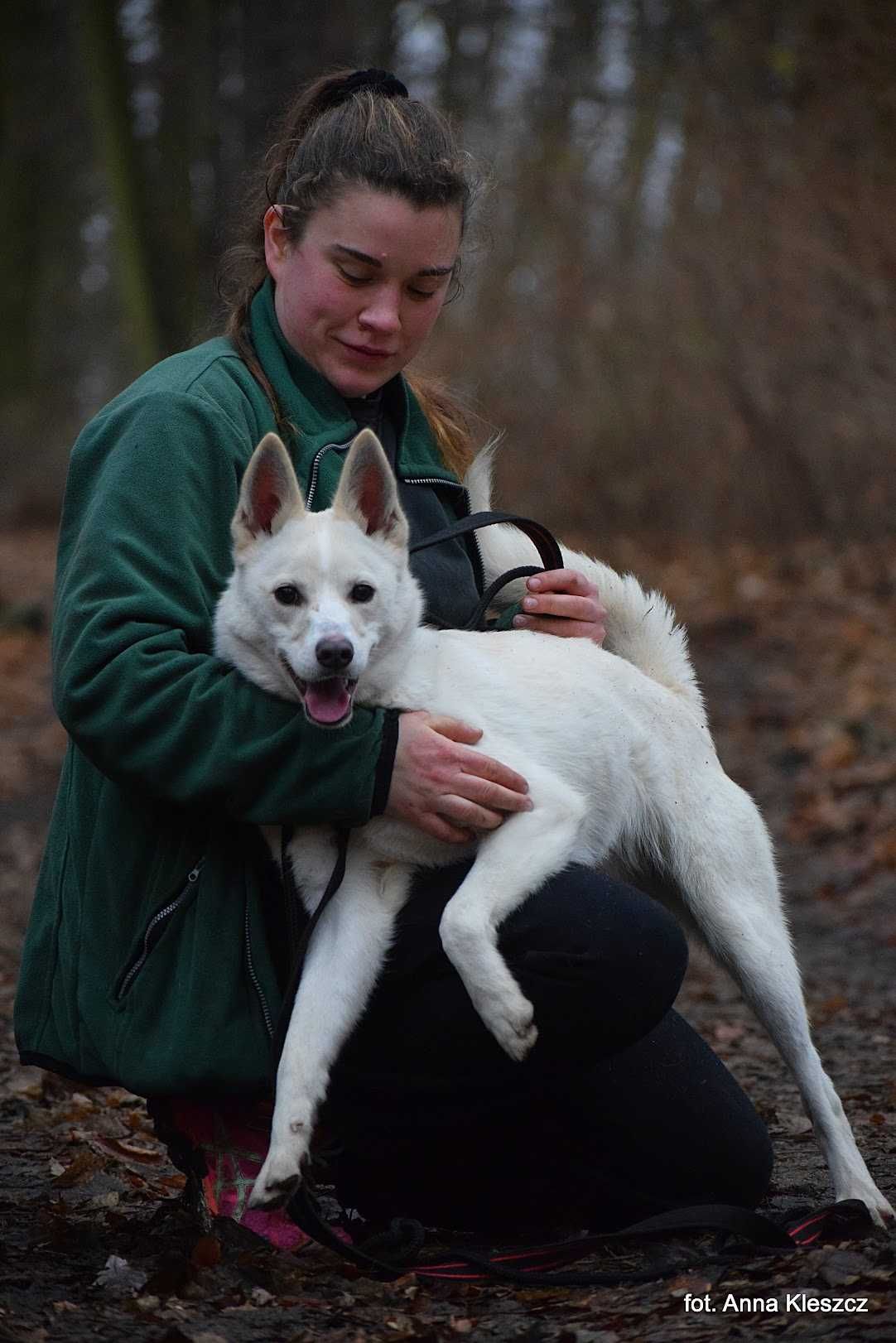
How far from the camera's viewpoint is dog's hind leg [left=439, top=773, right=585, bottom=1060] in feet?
8.04

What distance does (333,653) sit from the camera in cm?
245

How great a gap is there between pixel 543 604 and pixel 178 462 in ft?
2.68

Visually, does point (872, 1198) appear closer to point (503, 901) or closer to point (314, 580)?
point (503, 901)

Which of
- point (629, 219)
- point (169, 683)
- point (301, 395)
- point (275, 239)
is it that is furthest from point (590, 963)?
point (629, 219)

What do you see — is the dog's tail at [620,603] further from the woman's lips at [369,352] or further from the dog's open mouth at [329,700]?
the dog's open mouth at [329,700]

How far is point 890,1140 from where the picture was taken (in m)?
3.12

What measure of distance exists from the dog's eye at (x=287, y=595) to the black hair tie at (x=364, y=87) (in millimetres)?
1045

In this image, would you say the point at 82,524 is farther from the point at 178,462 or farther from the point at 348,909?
the point at 348,909

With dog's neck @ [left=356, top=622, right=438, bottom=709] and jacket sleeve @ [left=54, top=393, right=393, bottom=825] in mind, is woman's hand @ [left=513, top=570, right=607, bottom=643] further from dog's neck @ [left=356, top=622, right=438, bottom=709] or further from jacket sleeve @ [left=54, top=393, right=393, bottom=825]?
jacket sleeve @ [left=54, top=393, right=393, bottom=825]

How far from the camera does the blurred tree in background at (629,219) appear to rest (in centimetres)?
960

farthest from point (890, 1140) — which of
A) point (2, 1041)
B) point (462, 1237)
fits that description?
point (2, 1041)

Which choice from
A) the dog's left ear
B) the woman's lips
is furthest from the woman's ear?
the dog's left ear

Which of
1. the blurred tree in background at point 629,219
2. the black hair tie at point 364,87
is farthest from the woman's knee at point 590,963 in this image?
the blurred tree in background at point 629,219

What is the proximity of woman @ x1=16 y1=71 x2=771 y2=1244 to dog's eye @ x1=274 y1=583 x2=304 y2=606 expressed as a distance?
5.8 inches
